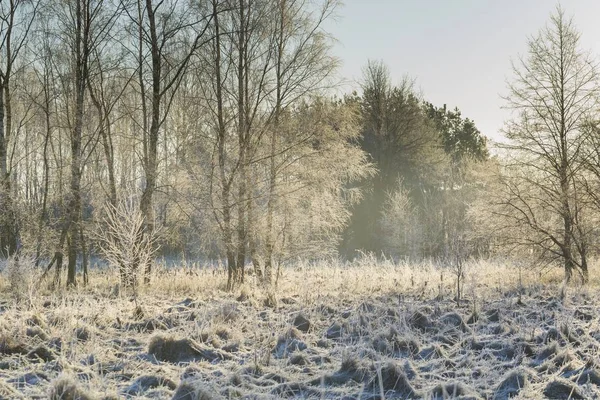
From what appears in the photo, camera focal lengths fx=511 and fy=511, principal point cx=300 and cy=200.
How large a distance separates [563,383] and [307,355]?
85.2 inches

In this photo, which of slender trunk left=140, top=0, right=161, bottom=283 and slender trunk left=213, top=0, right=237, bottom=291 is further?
slender trunk left=213, top=0, right=237, bottom=291

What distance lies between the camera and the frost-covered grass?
384cm

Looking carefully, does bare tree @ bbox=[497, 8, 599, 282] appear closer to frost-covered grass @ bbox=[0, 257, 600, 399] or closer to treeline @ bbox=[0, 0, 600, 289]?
treeline @ bbox=[0, 0, 600, 289]

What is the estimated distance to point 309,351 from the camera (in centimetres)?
511

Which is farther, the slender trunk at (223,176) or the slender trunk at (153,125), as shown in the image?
the slender trunk at (223,176)

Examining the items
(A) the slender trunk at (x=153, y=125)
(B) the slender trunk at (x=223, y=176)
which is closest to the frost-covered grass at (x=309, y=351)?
(B) the slender trunk at (x=223, y=176)

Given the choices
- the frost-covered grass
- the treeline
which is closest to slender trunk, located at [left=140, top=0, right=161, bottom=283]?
the treeline

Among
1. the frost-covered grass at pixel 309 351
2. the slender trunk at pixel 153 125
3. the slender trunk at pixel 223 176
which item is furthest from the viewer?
the slender trunk at pixel 223 176

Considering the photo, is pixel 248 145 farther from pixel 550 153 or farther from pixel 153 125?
pixel 550 153

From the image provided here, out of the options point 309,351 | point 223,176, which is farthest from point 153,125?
point 309,351

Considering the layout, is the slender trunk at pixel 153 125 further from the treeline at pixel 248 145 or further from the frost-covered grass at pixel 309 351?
the frost-covered grass at pixel 309 351

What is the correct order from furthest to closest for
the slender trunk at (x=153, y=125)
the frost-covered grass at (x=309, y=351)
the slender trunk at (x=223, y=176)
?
the slender trunk at (x=223, y=176)
the slender trunk at (x=153, y=125)
the frost-covered grass at (x=309, y=351)

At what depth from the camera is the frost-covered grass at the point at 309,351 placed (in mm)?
3844

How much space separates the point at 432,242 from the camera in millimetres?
30625
